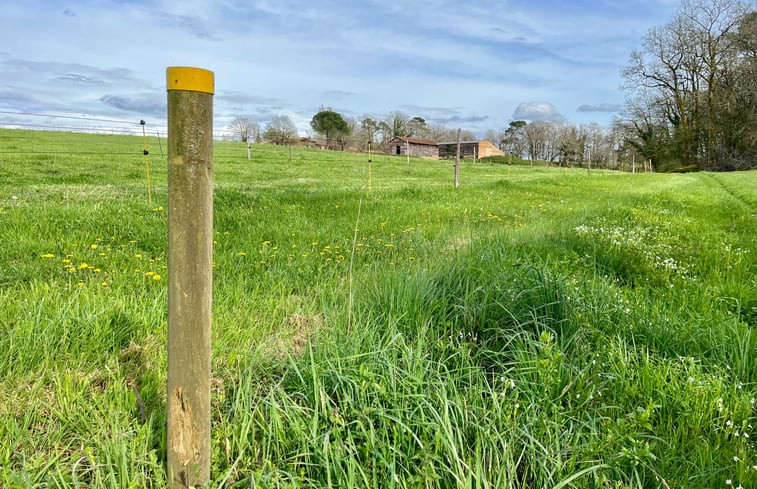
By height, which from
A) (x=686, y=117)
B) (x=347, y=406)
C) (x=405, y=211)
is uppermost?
(x=686, y=117)

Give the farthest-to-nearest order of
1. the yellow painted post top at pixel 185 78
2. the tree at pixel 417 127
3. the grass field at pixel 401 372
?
the tree at pixel 417 127 → the grass field at pixel 401 372 → the yellow painted post top at pixel 185 78

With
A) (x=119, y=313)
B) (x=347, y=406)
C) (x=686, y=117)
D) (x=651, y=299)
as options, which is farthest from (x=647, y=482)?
(x=686, y=117)

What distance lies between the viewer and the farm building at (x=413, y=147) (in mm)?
71819

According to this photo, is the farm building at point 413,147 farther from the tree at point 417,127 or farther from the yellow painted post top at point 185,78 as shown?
the yellow painted post top at point 185,78

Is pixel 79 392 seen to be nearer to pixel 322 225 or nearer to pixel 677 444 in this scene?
pixel 677 444

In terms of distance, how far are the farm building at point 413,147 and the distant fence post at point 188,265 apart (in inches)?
2788

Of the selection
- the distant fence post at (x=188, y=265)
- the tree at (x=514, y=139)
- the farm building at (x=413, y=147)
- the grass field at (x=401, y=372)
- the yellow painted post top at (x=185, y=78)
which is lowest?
the grass field at (x=401, y=372)

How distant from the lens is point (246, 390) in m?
2.05

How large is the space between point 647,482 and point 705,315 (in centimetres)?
197

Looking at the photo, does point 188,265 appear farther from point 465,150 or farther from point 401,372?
point 465,150

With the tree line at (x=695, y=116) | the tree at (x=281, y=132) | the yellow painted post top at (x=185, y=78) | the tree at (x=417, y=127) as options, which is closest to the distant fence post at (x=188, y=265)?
the yellow painted post top at (x=185, y=78)

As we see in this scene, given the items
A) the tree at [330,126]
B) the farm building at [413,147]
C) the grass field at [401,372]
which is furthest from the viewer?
the farm building at [413,147]

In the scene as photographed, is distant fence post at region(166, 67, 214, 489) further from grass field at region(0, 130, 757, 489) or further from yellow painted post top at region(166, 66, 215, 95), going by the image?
grass field at region(0, 130, 757, 489)

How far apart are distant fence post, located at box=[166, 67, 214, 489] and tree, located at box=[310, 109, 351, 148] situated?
6713 centimetres
